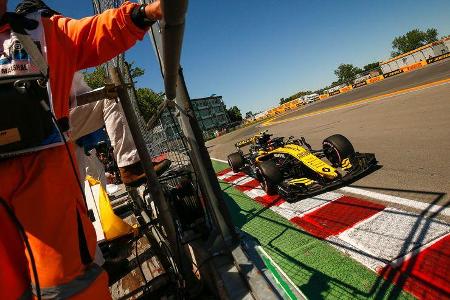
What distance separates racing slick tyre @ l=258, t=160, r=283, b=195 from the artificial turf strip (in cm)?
91

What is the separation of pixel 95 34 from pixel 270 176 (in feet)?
14.8

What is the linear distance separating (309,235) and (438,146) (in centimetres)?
318

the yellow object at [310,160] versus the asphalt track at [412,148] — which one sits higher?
the yellow object at [310,160]

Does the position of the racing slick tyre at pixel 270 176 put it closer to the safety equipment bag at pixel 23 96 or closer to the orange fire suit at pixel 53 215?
the orange fire suit at pixel 53 215

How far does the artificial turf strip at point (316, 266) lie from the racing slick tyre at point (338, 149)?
5.88 feet

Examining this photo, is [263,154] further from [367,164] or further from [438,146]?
[438,146]

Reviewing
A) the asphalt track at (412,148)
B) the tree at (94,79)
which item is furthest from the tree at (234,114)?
the asphalt track at (412,148)

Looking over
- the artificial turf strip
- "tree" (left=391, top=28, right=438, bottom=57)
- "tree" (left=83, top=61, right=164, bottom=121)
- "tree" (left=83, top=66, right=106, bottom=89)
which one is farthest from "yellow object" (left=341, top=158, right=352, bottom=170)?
"tree" (left=391, top=28, right=438, bottom=57)

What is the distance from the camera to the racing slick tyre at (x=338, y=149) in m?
5.85

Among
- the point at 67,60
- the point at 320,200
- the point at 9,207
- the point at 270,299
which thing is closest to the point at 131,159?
the point at 67,60

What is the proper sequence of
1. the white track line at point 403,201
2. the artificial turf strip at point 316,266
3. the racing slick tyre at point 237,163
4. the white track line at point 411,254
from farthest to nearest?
the racing slick tyre at point 237,163 → the white track line at point 403,201 → the white track line at point 411,254 → the artificial turf strip at point 316,266

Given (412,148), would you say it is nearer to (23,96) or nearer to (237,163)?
(237,163)

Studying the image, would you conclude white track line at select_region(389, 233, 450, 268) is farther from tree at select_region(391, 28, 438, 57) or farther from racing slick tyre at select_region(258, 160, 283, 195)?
tree at select_region(391, 28, 438, 57)

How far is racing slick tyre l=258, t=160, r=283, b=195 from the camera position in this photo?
582cm
